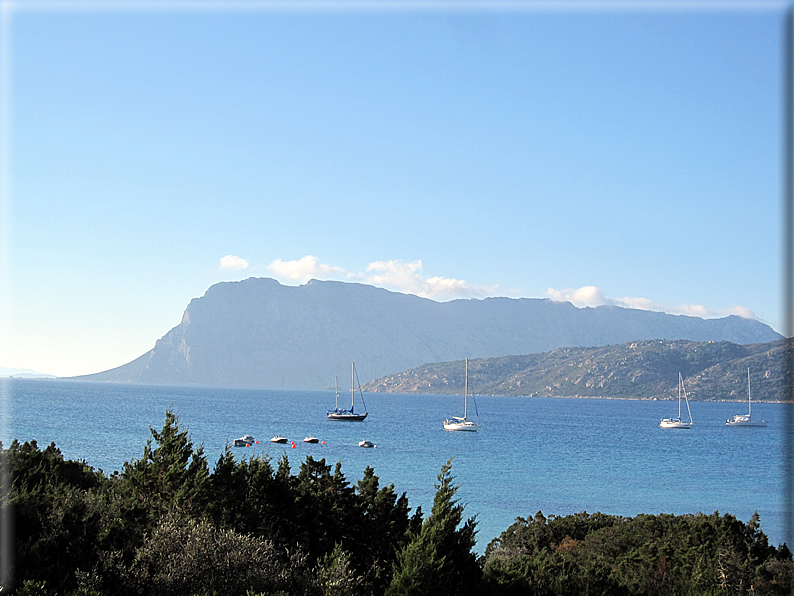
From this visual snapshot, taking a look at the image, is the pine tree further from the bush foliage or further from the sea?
the sea

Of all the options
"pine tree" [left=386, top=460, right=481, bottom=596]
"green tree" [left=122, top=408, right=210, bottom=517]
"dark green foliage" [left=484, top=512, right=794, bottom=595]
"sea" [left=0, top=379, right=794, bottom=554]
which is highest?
"green tree" [left=122, top=408, right=210, bottom=517]

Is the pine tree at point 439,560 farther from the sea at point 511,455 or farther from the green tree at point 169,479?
the sea at point 511,455

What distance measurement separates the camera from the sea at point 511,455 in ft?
152

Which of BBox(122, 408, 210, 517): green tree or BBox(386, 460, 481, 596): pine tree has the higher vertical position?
BBox(122, 408, 210, 517): green tree

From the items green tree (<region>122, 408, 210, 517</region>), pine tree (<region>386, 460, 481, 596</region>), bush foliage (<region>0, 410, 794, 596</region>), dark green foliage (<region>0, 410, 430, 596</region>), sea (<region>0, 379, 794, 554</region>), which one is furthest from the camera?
sea (<region>0, 379, 794, 554</region>)

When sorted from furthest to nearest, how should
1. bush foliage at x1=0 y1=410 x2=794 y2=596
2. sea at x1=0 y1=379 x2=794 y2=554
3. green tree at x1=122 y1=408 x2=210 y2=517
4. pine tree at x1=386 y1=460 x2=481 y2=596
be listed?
1. sea at x1=0 y1=379 x2=794 y2=554
2. green tree at x1=122 y1=408 x2=210 y2=517
3. pine tree at x1=386 y1=460 x2=481 y2=596
4. bush foliage at x1=0 y1=410 x2=794 y2=596

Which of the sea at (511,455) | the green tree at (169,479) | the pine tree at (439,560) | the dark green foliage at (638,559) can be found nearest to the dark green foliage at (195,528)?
the green tree at (169,479)

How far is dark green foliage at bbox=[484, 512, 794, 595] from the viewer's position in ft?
49.9

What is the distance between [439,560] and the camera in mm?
12984

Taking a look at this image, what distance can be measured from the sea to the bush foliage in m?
3.60

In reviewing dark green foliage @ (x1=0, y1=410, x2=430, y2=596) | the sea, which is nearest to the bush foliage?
dark green foliage @ (x1=0, y1=410, x2=430, y2=596)

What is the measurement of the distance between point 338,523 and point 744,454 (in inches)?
3252

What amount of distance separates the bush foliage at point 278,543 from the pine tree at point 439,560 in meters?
0.03

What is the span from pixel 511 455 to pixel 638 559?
5256 centimetres
